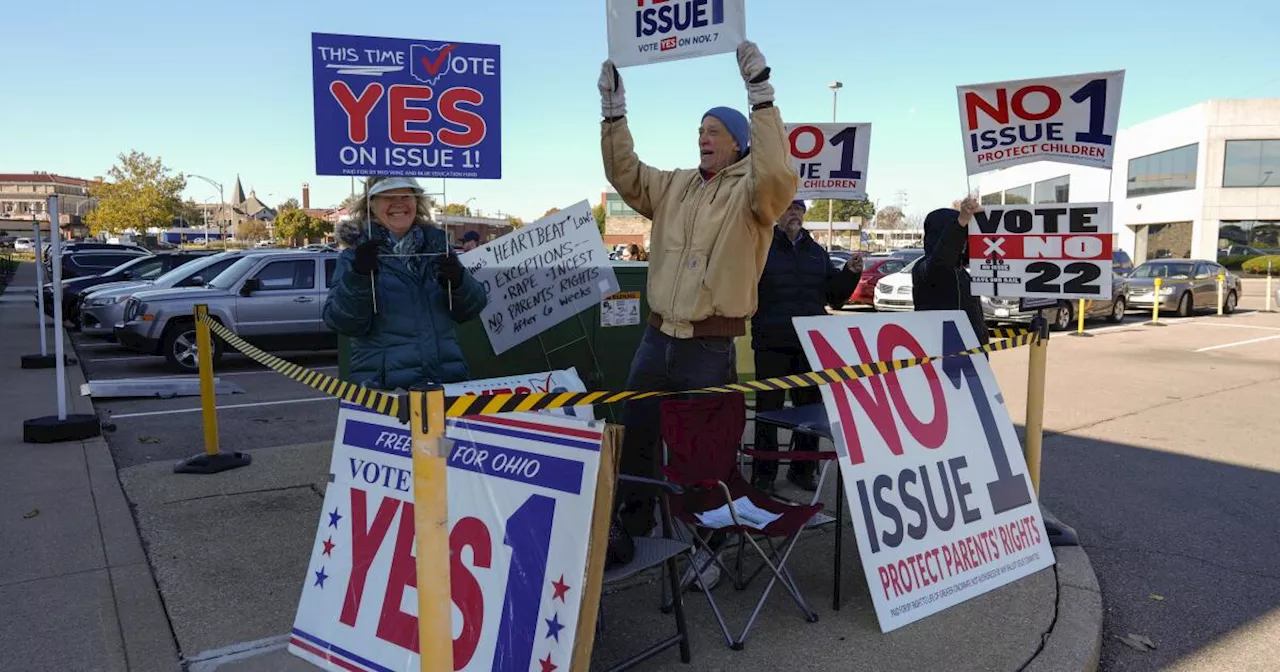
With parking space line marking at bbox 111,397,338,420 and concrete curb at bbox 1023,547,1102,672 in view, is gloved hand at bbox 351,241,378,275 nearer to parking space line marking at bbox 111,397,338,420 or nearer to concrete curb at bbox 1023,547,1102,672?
concrete curb at bbox 1023,547,1102,672

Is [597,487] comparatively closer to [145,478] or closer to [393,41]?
[393,41]

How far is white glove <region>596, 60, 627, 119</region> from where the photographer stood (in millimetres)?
4188

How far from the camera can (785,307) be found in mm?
5625

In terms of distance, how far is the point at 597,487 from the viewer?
2830 mm

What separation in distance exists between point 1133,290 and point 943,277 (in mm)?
18952

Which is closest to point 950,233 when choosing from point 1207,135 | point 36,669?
point 36,669

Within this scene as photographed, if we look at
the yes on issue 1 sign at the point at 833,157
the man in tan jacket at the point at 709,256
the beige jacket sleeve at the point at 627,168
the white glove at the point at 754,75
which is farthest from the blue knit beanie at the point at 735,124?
the yes on issue 1 sign at the point at 833,157

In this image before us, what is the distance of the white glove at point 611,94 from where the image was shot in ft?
13.7

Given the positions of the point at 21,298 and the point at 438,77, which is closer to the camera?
the point at 438,77

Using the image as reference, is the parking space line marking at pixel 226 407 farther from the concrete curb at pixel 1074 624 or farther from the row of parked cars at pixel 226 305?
the concrete curb at pixel 1074 624

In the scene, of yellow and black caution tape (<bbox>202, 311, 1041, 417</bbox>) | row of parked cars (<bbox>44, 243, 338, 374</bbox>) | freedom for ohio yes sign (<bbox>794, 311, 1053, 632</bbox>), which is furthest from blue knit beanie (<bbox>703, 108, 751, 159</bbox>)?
row of parked cars (<bbox>44, 243, 338, 374</bbox>)

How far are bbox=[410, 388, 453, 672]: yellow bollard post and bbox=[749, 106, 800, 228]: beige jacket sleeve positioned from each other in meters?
1.79

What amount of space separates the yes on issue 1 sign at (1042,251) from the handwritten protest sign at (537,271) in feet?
7.95

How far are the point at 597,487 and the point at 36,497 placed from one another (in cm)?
457
